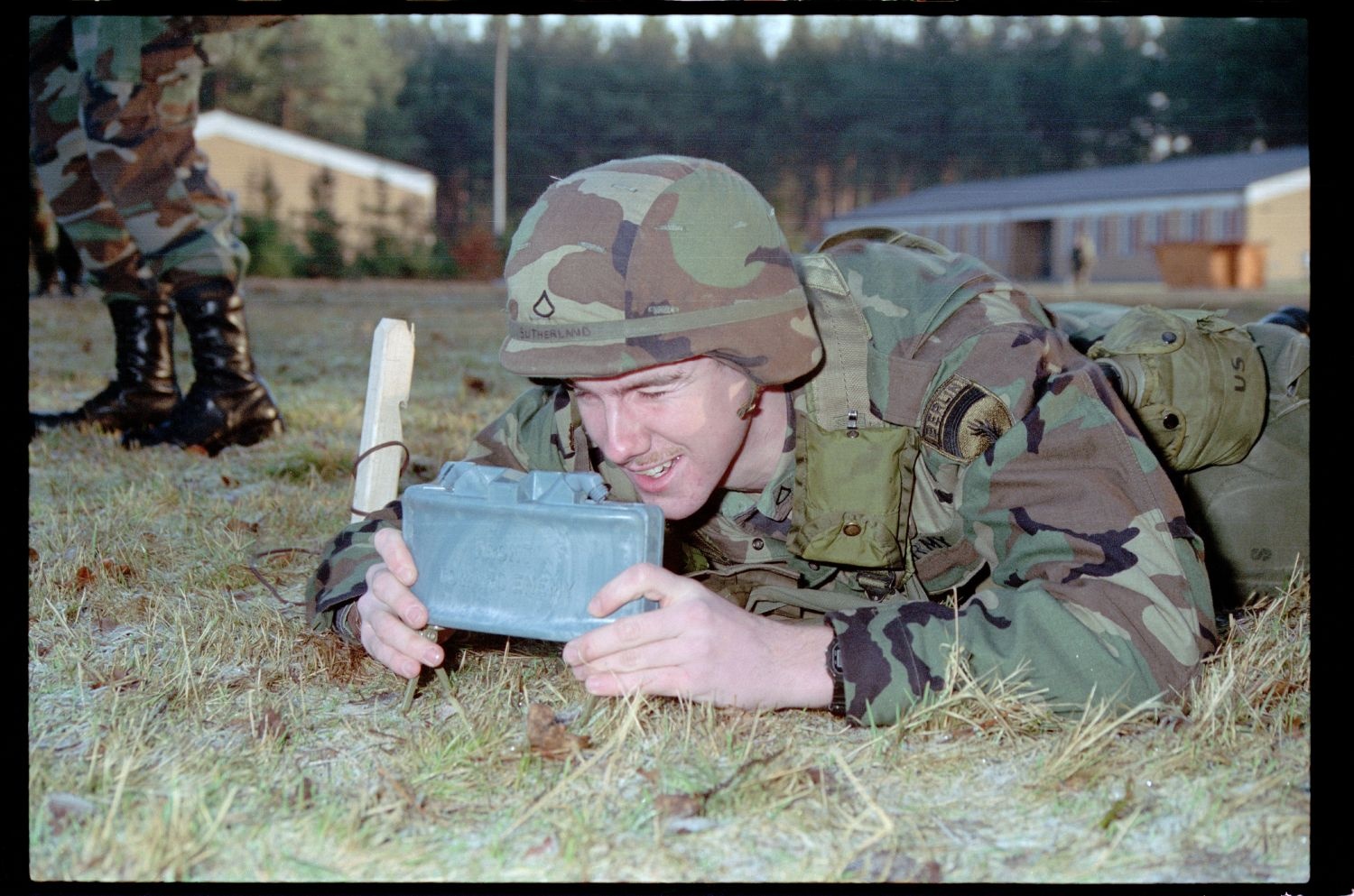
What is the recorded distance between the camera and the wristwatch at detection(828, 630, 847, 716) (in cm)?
222

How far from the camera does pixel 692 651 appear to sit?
2.10 m

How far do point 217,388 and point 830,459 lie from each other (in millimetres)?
3918

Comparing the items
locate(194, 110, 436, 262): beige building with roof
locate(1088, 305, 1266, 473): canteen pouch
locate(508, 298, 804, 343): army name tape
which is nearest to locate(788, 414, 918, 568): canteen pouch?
locate(508, 298, 804, 343): army name tape

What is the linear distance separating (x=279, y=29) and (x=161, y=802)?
22467 millimetres

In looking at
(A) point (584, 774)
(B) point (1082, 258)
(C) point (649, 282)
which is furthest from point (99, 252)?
(B) point (1082, 258)

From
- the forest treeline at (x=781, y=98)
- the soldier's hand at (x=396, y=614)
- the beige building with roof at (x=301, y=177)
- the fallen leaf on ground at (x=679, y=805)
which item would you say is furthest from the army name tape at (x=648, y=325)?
the beige building with roof at (x=301, y=177)

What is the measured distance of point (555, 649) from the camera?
9.24ft

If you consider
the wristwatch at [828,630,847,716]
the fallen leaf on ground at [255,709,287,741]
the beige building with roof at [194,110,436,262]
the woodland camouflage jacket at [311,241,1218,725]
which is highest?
the beige building with roof at [194,110,436,262]

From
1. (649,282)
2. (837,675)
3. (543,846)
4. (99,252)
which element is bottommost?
(543,846)

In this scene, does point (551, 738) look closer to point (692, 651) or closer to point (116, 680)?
point (692, 651)

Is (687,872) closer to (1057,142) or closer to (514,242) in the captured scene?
(514,242)

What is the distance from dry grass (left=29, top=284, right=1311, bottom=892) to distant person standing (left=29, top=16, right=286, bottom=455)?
8.39 ft

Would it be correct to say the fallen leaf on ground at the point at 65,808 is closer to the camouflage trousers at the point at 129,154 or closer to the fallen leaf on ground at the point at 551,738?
the fallen leaf on ground at the point at 551,738

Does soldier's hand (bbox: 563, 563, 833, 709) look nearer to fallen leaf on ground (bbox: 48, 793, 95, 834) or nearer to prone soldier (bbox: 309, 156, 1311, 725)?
prone soldier (bbox: 309, 156, 1311, 725)
